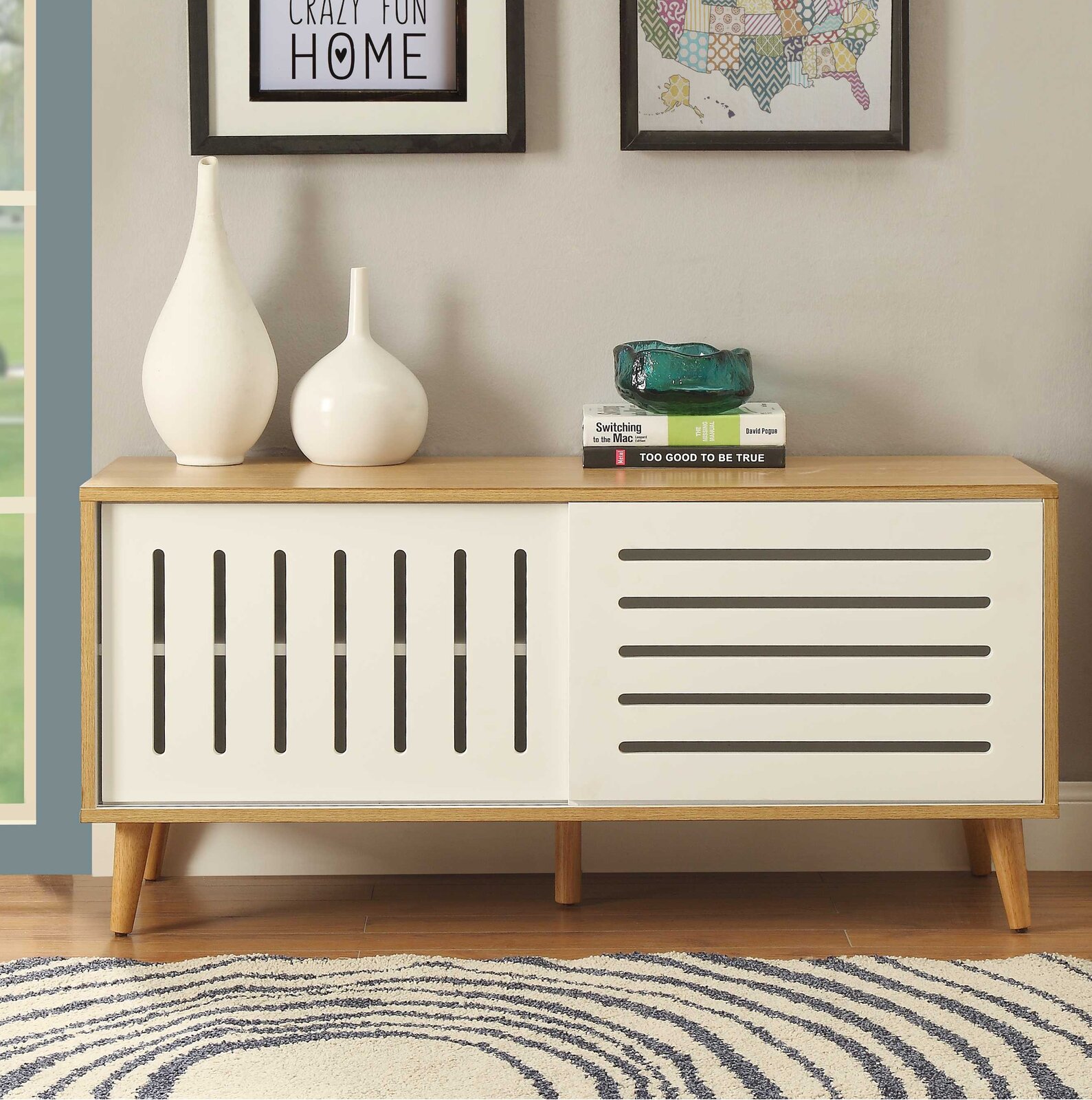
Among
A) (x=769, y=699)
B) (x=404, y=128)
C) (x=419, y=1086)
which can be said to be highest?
(x=404, y=128)

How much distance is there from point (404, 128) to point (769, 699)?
1061 mm

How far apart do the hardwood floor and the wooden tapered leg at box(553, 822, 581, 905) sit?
0.02 m

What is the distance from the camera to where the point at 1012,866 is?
6.16ft

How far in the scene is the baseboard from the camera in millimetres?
2133

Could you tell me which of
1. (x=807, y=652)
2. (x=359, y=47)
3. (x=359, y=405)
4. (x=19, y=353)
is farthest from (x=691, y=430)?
(x=19, y=353)

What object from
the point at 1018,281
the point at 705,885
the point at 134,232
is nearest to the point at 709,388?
the point at 1018,281

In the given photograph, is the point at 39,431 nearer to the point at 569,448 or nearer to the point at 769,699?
the point at 569,448

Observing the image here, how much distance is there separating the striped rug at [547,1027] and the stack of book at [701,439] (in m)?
0.72

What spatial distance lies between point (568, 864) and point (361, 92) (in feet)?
4.13

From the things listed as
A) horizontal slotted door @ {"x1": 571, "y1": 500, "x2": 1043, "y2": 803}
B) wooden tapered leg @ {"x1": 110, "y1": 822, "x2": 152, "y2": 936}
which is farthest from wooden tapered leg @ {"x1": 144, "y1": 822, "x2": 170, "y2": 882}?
horizontal slotted door @ {"x1": 571, "y1": 500, "x2": 1043, "y2": 803}

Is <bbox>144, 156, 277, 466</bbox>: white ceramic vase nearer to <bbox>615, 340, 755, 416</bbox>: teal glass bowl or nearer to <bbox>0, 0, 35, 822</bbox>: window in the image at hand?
<bbox>0, 0, 35, 822</bbox>: window

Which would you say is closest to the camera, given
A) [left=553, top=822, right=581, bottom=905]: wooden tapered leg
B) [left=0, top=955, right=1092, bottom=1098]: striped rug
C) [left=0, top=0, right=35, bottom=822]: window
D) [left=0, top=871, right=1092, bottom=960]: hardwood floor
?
[left=0, top=955, right=1092, bottom=1098]: striped rug

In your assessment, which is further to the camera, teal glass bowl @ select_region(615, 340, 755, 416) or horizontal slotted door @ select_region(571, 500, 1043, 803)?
teal glass bowl @ select_region(615, 340, 755, 416)

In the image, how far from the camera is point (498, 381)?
2107 mm
